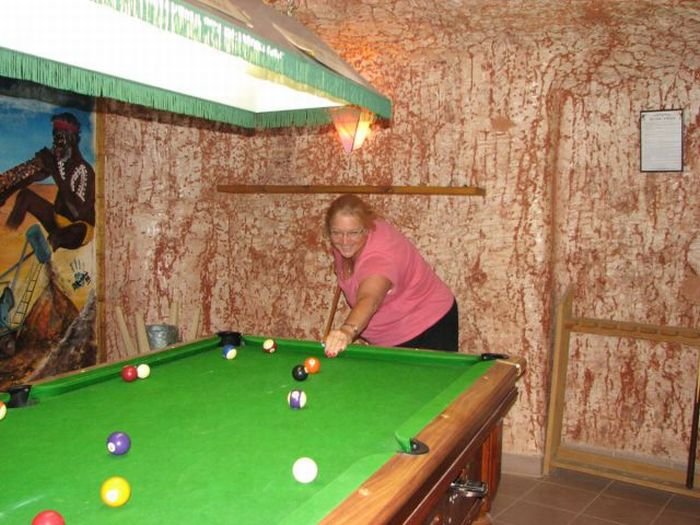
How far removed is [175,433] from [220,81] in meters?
1.38

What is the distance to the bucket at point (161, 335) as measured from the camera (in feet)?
13.1

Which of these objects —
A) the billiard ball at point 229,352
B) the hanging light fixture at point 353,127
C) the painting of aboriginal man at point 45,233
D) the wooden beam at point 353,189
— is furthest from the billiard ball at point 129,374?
the hanging light fixture at point 353,127

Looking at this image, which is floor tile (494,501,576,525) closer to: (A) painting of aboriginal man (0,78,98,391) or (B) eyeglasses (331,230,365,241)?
(B) eyeglasses (331,230,365,241)

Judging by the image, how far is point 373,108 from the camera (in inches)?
87.5

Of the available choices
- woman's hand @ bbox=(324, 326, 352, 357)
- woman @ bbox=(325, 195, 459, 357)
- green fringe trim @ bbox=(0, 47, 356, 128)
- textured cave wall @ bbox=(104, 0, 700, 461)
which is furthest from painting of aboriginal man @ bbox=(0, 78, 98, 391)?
woman's hand @ bbox=(324, 326, 352, 357)

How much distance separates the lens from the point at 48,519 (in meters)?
1.04

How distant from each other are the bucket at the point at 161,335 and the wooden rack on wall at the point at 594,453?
239 centimetres

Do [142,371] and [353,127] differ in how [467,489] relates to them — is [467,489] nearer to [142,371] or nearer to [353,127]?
[142,371]

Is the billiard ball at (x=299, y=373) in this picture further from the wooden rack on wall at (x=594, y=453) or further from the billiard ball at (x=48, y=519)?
the wooden rack on wall at (x=594, y=453)

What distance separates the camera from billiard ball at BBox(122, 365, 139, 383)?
84.5 inches

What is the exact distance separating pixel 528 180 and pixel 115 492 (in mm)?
3110

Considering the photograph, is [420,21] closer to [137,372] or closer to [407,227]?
[407,227]

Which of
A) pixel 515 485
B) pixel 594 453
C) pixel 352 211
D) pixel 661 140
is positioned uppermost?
pixel 661 140

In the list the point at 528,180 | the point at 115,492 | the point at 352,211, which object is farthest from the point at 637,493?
the point at 115,492
